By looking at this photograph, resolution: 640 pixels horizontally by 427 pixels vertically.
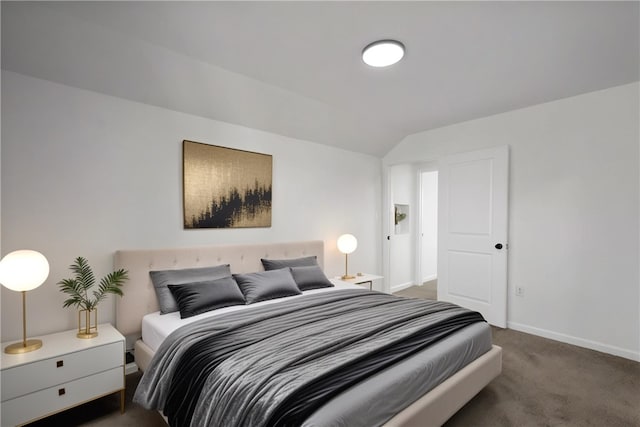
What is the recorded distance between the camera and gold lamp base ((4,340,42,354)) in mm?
1874

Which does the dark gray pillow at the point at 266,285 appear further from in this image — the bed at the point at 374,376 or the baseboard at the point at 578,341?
the baseboard at the point at 578,341

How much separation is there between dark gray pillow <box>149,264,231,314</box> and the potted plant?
26 cm

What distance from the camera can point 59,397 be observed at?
6.12 feet

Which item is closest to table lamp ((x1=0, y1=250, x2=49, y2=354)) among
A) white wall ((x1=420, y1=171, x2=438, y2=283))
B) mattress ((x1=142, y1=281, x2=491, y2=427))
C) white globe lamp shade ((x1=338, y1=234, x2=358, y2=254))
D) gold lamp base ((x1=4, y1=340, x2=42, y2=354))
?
gold lamp base ((x1=4, y1=340, x2=42, y2=354))

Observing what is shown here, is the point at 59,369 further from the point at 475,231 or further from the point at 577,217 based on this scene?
the point at 577,217

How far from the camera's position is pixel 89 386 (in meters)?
1.97

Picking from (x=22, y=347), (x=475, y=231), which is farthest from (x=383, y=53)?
(x=22, y=347)

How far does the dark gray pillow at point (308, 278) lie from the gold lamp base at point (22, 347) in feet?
6.28

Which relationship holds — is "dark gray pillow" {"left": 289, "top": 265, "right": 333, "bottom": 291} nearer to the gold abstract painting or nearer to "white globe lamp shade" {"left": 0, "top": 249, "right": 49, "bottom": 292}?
the gold abstract painting

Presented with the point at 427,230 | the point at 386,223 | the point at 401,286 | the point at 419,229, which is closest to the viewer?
the point at 386,223

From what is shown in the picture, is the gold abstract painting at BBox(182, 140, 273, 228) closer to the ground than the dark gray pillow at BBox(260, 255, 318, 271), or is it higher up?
higher up

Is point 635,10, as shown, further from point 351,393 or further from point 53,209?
point 53,209

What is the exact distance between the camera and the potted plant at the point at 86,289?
85.7 inches

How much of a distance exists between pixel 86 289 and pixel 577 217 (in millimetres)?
4410
